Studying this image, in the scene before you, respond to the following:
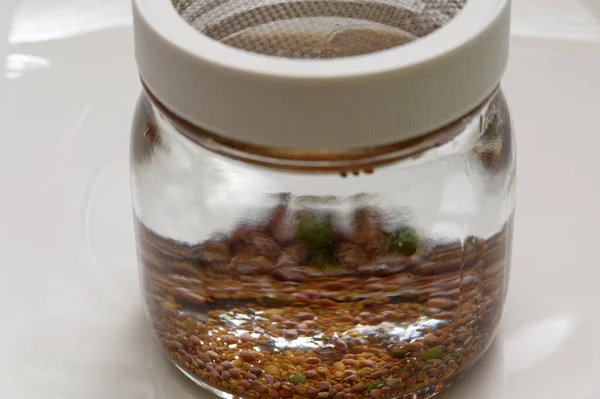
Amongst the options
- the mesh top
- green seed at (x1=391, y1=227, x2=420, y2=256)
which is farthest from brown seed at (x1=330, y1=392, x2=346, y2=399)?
the mesh top

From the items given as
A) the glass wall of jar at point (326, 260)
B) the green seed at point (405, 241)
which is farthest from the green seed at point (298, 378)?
the green seed at point (405, 241)

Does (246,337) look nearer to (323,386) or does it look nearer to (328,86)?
(323,386)

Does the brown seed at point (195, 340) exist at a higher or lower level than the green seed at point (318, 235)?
lower

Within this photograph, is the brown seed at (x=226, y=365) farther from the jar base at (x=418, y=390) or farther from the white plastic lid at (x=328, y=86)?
the white plastic lid at (x=328, y=86)

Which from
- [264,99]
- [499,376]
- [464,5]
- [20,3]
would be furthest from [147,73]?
[20,3]

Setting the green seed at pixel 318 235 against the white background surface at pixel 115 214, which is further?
the white background surface at pixel 115 214

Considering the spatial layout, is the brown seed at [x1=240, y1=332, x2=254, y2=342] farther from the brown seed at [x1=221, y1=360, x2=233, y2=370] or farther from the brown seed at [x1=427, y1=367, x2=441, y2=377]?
the brown seed at [x1=427, y1=367, x2=441, y2=377]

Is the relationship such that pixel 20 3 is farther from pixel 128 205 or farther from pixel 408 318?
pixel 408 318

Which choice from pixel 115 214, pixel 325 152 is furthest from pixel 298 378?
pixel 115 214
